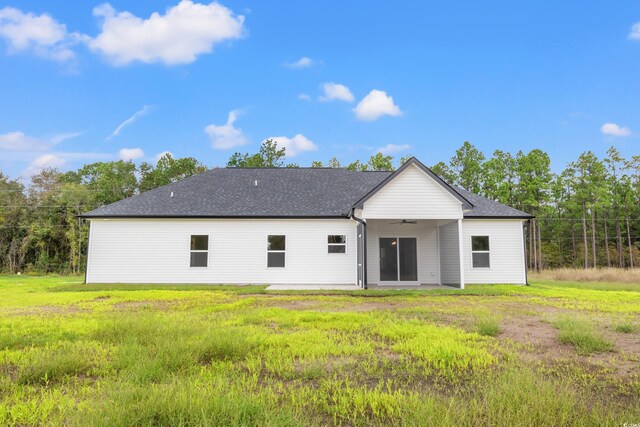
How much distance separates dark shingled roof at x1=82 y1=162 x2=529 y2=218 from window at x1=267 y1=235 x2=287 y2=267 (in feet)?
3.75

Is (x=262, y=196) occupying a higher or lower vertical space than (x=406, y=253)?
higher

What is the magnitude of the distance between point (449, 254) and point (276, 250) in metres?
8.37

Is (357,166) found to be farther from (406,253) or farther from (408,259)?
(408,259)

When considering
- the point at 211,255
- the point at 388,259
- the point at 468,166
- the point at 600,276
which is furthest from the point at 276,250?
the point at 468,166

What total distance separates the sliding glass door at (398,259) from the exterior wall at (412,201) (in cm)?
295

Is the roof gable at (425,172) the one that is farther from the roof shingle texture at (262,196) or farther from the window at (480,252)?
the window at (480,252)

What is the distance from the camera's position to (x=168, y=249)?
1689 centimetres

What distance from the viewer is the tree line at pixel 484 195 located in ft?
105

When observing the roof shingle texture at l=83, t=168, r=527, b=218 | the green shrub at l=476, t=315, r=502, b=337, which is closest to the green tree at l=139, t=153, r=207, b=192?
the roof shingle texture at l=83, t=168, r=527, b=218

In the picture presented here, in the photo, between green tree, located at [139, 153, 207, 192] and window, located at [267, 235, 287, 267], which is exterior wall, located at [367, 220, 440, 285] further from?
green tree, located at [139, 153, 207, 192]

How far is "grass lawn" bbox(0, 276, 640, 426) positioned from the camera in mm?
2807

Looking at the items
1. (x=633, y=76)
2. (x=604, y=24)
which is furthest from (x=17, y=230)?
(x=633, y=76)

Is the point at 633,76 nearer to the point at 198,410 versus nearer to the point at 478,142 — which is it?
the point at 478,142

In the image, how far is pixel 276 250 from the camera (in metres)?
17.1
